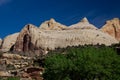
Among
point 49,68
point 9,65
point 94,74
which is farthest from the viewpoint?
point 9,65

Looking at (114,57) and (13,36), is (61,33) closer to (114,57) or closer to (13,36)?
(13,36)

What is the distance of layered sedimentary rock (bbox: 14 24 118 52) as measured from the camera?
352 ft

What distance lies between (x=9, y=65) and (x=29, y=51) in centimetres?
1813

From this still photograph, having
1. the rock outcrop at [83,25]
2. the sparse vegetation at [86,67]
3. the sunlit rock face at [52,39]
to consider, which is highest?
the rock outcrop at [83,25]

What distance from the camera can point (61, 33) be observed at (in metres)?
113

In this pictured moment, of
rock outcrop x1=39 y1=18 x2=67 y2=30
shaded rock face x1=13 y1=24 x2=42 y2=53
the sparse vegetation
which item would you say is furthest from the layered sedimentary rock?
the sparse vegetation

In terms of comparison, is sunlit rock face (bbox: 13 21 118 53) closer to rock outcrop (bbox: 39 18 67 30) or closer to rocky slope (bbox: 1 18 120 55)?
rocky slope (bbox: 1 18 120 55)

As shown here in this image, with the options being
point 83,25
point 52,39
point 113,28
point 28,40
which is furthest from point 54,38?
point 113,28

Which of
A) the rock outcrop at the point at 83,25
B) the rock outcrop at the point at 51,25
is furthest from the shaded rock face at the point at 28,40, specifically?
the rock outcrop at the point at 51,25

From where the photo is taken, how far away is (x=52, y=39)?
108688 mm

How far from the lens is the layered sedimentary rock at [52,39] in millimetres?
107438

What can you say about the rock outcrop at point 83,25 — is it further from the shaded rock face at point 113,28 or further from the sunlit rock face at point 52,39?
the shaded rock face at point 113,28

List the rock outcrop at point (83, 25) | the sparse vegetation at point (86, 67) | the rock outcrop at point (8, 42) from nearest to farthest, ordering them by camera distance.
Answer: the sparse vegetation at point (86, 67), the rock outcrop at point (83, 25), the rock outcrop at point (8, 42)

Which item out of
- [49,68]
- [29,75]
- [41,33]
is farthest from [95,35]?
[49,68]
